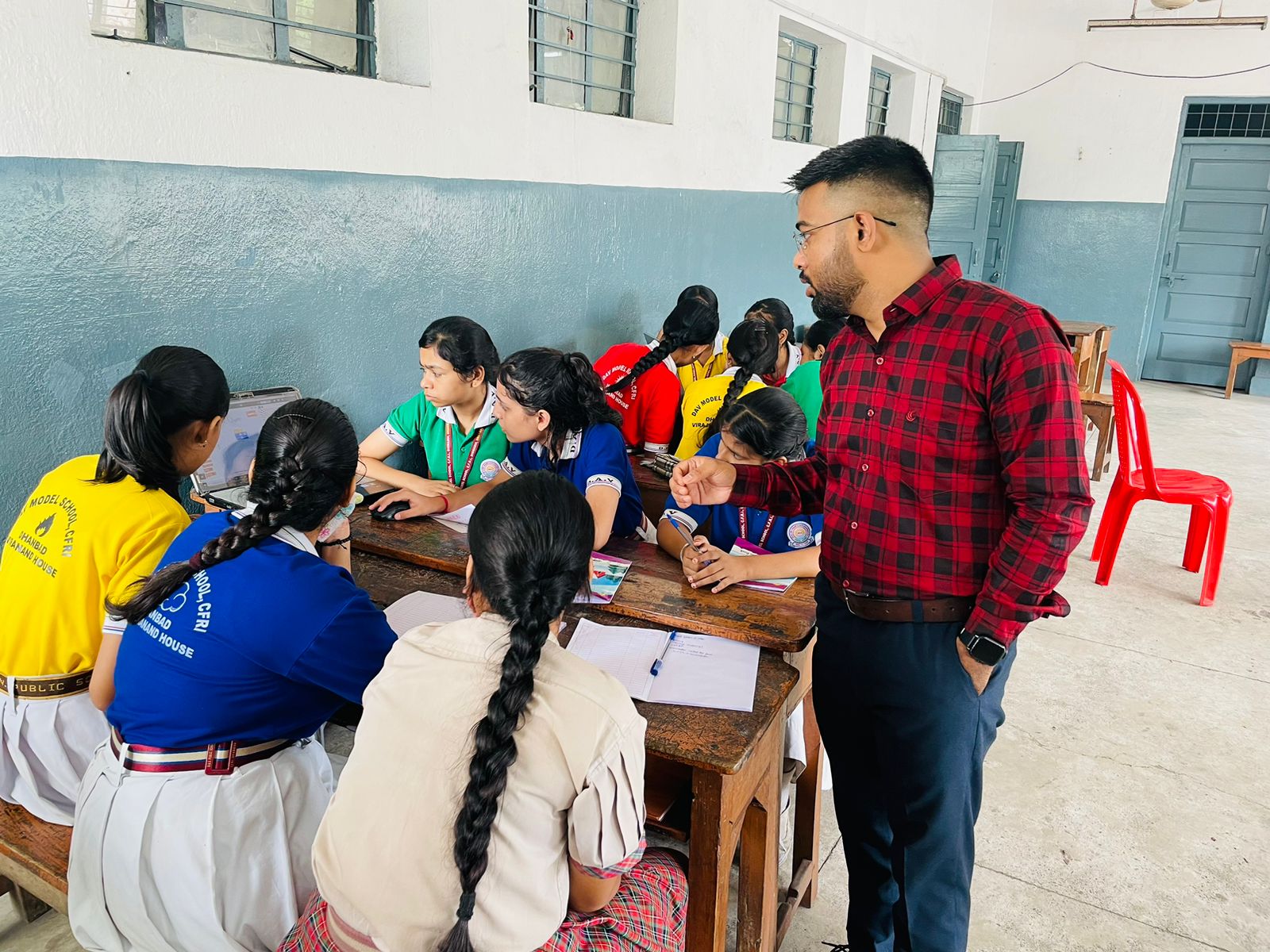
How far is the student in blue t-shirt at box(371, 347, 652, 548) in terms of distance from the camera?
2.20 m

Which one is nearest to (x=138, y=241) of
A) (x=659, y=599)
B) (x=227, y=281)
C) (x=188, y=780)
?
(x=227, y=281)

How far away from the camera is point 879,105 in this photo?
22.1ft

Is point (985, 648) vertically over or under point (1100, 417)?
over

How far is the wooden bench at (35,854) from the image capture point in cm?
141

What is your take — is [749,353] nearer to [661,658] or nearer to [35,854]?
[661,658]

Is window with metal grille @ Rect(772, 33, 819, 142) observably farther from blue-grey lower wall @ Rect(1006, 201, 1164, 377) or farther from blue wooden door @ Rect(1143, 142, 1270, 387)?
blue wooden door @ Rect(1143, 142, 1270, 387)

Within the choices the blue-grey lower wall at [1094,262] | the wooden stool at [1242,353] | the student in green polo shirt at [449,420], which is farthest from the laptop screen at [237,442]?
the wooden stool at [1242,353]

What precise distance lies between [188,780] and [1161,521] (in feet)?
15.9

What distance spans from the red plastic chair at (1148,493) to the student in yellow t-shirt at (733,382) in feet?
5.33

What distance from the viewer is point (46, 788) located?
5.05 feet

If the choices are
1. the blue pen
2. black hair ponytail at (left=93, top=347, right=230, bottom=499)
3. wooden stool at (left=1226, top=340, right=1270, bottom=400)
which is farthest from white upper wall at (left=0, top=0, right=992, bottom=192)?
wooden stool at (left=1226, top=340, right=1270, bottom=400)

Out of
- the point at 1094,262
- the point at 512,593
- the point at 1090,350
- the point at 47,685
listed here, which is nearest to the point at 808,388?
the point at 512,593

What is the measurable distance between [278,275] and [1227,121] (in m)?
8.57

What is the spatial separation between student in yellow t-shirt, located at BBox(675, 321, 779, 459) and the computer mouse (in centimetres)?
120
